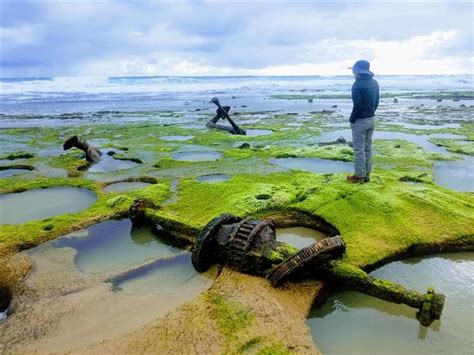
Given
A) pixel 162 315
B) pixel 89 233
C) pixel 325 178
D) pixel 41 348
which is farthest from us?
pixel 325 178

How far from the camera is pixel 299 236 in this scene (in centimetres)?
884

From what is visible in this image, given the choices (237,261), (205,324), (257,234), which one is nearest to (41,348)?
(205,324)

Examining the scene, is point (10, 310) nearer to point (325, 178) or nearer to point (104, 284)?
point (104, 284)

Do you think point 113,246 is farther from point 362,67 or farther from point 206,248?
point 362,67

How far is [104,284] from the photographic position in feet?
22.5

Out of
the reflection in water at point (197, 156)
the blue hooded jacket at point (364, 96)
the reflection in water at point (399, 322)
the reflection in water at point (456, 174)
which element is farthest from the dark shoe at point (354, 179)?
the reflection in water at point (197, 156)

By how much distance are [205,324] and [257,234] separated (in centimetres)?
188

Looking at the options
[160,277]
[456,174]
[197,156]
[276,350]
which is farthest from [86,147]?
[456,174]

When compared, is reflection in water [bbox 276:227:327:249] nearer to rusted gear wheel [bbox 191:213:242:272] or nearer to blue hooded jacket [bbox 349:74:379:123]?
rusted gear wheel [bbox 191:213:242:272]

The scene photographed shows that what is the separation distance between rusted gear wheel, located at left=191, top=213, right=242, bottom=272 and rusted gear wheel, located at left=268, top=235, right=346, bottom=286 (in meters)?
1.30

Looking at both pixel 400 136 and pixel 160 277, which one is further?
pixel 400 136

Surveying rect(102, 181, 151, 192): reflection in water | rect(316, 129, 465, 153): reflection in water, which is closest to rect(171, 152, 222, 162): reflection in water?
rect(102, 181, 151, 192): reflection in water

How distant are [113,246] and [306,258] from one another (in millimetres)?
4409

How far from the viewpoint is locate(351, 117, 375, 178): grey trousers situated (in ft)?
34.6
